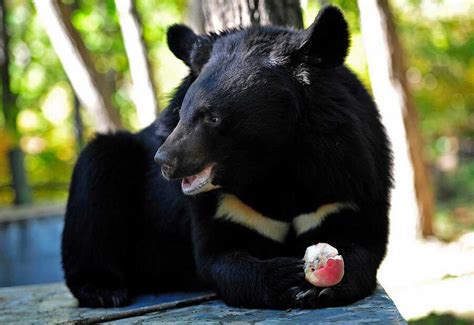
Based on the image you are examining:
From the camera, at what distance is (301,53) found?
3193 mm

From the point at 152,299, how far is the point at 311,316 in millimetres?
1367

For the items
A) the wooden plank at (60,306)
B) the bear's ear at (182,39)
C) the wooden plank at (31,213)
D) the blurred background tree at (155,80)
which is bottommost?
the wooden plank at (60,306)

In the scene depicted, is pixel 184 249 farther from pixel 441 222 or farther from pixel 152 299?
pixel 441 222

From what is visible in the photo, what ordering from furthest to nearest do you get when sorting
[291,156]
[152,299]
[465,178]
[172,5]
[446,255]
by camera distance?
1. [465,178]
2. [172,5]
3. [446,255]
4. [152,299]
5. [291,156]

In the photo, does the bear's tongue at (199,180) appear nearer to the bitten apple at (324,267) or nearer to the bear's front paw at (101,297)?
the bitten apple at (324,267)

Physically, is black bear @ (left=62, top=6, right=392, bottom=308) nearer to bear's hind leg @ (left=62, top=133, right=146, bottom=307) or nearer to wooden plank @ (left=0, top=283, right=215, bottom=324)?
wooden plank @ (left=0, top=283, right=215, bottom=324)

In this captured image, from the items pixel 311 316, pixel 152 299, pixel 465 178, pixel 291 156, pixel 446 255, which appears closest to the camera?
pixel 311 316

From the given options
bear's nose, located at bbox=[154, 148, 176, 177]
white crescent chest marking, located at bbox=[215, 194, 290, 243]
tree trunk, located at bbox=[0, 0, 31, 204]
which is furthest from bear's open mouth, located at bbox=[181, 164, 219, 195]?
tree trunk, located at bbox=[0, 0, 31, 204]

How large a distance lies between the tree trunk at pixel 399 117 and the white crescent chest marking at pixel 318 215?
229 inches

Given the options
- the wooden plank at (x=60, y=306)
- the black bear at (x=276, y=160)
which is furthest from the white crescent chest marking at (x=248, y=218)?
the wooden plank at (x=60, y=306)

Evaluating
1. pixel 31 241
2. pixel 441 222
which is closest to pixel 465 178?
pixel 441 222

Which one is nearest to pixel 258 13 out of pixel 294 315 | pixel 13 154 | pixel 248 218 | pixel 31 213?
pixel 248 218

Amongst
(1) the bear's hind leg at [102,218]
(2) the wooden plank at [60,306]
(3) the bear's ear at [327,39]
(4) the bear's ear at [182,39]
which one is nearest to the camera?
(3) the bear's ear at [327,39]

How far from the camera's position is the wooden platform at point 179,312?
2.84 m
